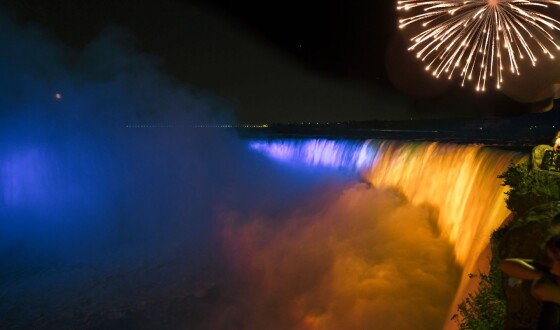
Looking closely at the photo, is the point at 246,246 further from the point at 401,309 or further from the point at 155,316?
the point at 401,309

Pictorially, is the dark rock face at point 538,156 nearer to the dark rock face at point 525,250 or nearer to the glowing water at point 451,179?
the glowing water at point 451,179

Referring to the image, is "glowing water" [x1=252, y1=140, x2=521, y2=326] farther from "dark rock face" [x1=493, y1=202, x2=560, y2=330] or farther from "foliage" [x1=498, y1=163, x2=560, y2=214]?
"dark rock face" [x1=493, y1=202, x2=560, y2=330]

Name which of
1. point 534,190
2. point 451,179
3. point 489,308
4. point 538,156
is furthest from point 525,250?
point 451,179

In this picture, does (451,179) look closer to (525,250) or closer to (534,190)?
(534,190)

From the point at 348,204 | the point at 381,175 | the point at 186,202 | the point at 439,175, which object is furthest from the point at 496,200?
the point at 186,202

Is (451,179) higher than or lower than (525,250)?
lower

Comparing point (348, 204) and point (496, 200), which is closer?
point (496, 200)
